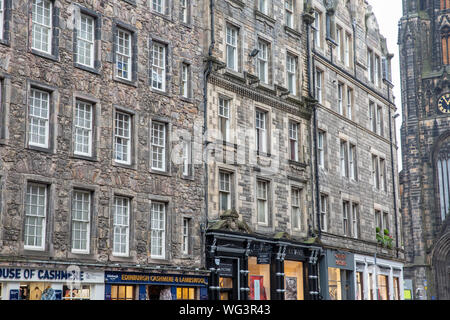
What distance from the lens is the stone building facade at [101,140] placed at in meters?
20.0

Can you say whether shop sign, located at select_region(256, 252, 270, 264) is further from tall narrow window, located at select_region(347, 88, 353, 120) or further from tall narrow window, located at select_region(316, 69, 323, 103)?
tall narrow window, located at select_region(347, 88, 353, 120)

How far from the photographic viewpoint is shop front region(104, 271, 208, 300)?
22438mm

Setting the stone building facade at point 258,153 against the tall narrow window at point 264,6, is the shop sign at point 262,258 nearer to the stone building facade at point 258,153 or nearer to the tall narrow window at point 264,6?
the stone building facade at point 258,153

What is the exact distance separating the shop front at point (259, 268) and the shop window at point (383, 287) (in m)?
9.25

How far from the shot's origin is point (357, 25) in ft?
142

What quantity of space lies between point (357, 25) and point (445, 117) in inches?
1764

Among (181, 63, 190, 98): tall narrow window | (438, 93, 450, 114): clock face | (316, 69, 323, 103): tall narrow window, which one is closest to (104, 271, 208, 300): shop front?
(181, 63, 190, 98): tall narrow window

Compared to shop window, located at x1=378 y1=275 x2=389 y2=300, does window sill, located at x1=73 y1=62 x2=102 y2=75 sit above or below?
A: above

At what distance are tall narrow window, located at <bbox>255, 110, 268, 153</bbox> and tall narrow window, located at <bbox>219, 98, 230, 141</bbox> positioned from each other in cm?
235

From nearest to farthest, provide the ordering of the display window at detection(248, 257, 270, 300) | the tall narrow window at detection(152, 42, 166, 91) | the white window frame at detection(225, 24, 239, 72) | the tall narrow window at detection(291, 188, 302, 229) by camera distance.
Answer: the tall narrow window at detection(152, 42, 166, 91) → the display window at detection(248, 257, 270, 300) → the white window frame at detection(225, 24, 239, 72) → the tall narrow window at detection(291, 188, 302, 229)

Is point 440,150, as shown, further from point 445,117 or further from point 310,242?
point 310,242

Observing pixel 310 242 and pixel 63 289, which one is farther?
pixel 310 242
